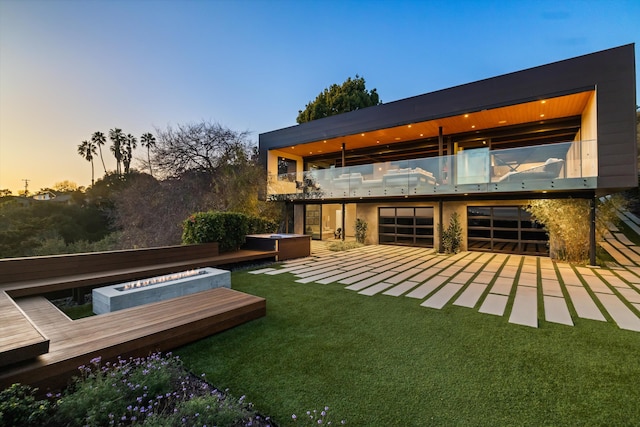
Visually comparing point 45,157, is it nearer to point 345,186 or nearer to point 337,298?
point 345,186

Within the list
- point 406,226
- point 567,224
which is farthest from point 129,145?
point 567,224

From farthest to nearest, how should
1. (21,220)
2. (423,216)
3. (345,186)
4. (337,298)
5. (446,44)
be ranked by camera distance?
(446,44), (21,220), (423,216), (345,186), (337,298)

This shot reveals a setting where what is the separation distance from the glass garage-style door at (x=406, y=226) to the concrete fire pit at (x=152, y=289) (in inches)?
367

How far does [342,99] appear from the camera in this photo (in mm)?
23453

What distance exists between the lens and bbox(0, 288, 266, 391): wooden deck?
2.00m

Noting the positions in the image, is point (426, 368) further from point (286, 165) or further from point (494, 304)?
point (286, 165)

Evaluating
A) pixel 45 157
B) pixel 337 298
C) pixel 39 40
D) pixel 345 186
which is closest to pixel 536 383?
pixel 337 298

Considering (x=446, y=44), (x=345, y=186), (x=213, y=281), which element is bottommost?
(x=213, y=281)

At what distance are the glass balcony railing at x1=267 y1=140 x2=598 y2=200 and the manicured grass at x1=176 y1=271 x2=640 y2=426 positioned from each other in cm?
525

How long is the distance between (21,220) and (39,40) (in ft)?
43.1

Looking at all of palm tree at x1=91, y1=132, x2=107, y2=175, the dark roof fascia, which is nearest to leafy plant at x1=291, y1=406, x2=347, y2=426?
the dark roof fascia

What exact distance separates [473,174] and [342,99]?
57.9 ft

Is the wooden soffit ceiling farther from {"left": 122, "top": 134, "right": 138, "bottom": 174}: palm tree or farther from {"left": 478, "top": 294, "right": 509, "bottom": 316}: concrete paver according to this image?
{"left": 122, "top": 134, "right": 138, "bottom": 174}: palm tree

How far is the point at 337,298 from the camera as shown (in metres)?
4.77
